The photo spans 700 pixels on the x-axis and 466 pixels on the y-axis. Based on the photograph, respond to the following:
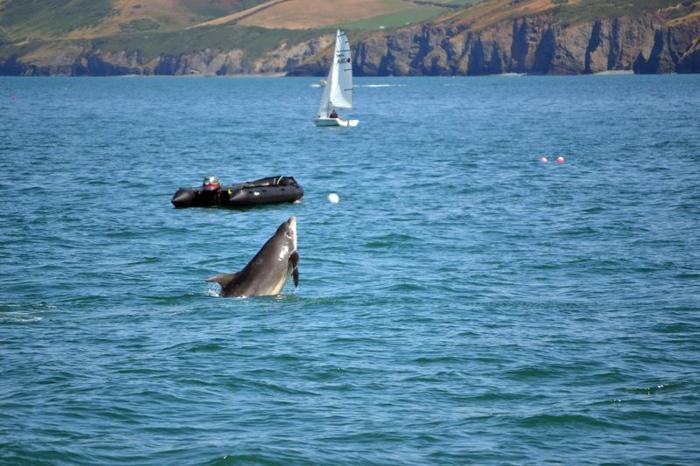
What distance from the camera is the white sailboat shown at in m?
91.1

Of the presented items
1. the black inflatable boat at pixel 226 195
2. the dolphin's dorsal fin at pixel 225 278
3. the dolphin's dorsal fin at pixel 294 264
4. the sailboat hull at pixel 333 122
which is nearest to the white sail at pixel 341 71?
the sailboat hull at pixel 333 122

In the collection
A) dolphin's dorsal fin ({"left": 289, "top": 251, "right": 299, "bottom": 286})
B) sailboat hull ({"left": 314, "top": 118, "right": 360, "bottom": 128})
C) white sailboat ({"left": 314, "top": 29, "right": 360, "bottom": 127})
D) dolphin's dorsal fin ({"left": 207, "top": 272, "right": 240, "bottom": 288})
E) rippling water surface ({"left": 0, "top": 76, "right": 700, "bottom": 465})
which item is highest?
white sailboat ({"left": 314, "top": 29, "right": 360, "bottom": 127})

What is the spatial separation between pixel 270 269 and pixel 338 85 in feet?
225

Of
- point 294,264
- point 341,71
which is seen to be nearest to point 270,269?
point 294,264

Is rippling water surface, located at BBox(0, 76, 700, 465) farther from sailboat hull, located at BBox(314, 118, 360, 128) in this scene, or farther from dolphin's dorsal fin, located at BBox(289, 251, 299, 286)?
sailboat hull, located at BBox(314, 118, 360, 128)

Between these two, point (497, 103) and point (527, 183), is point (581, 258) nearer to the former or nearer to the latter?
point (527, 183)

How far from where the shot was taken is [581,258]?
32.2 meters

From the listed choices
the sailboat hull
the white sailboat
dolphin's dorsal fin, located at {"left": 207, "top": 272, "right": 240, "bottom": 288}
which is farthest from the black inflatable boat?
the sailboat hull

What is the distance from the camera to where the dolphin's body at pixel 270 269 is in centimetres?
2533

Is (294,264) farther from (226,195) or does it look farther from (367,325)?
(226,195)

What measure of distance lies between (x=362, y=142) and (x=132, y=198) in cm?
3714

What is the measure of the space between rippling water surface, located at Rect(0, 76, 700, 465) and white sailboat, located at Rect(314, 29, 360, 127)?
36.2 m

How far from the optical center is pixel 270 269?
83.3ft

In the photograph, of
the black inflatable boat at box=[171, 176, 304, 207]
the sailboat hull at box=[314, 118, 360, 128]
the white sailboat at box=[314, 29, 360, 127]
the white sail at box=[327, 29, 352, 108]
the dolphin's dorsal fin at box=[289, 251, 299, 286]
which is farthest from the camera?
the sailboat hull at box=[314, 118, 360, 128]
